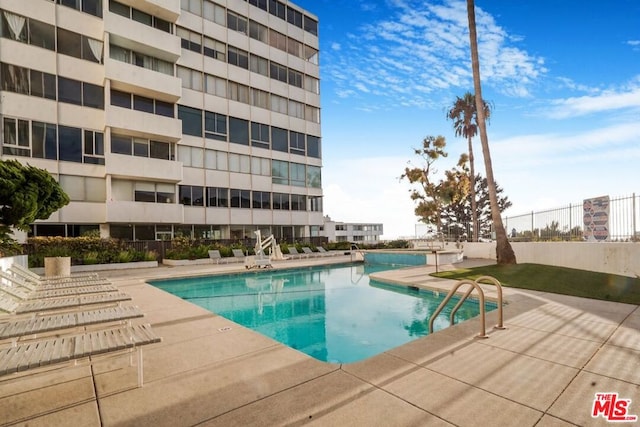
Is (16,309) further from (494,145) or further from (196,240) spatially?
(494,145)

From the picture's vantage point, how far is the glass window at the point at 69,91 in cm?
2080

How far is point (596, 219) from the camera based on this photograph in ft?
40.7

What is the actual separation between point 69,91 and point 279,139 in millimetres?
15921

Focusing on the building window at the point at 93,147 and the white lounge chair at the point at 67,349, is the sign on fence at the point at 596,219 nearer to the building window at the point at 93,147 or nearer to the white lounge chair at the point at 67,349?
the white lounge chair at the point at 67,349

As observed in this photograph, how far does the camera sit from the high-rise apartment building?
20219 mm

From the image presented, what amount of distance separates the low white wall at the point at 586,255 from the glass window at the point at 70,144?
2616cm

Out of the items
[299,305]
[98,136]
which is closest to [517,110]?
[299,305]

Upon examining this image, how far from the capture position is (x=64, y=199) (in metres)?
13.0

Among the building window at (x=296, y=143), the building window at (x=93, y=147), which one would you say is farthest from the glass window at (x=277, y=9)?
the building window at (x=93, y=147)

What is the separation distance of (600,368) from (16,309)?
7971 millimetres

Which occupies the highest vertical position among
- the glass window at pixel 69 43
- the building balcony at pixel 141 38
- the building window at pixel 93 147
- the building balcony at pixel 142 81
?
the building balcony at pixel 141 38

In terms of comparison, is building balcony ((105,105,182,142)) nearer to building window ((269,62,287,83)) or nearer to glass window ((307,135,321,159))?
building window ((269,62,287,83))

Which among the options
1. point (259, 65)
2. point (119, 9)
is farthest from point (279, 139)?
point (119, 9)

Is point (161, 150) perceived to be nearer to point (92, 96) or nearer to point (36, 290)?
point (92, 96)
